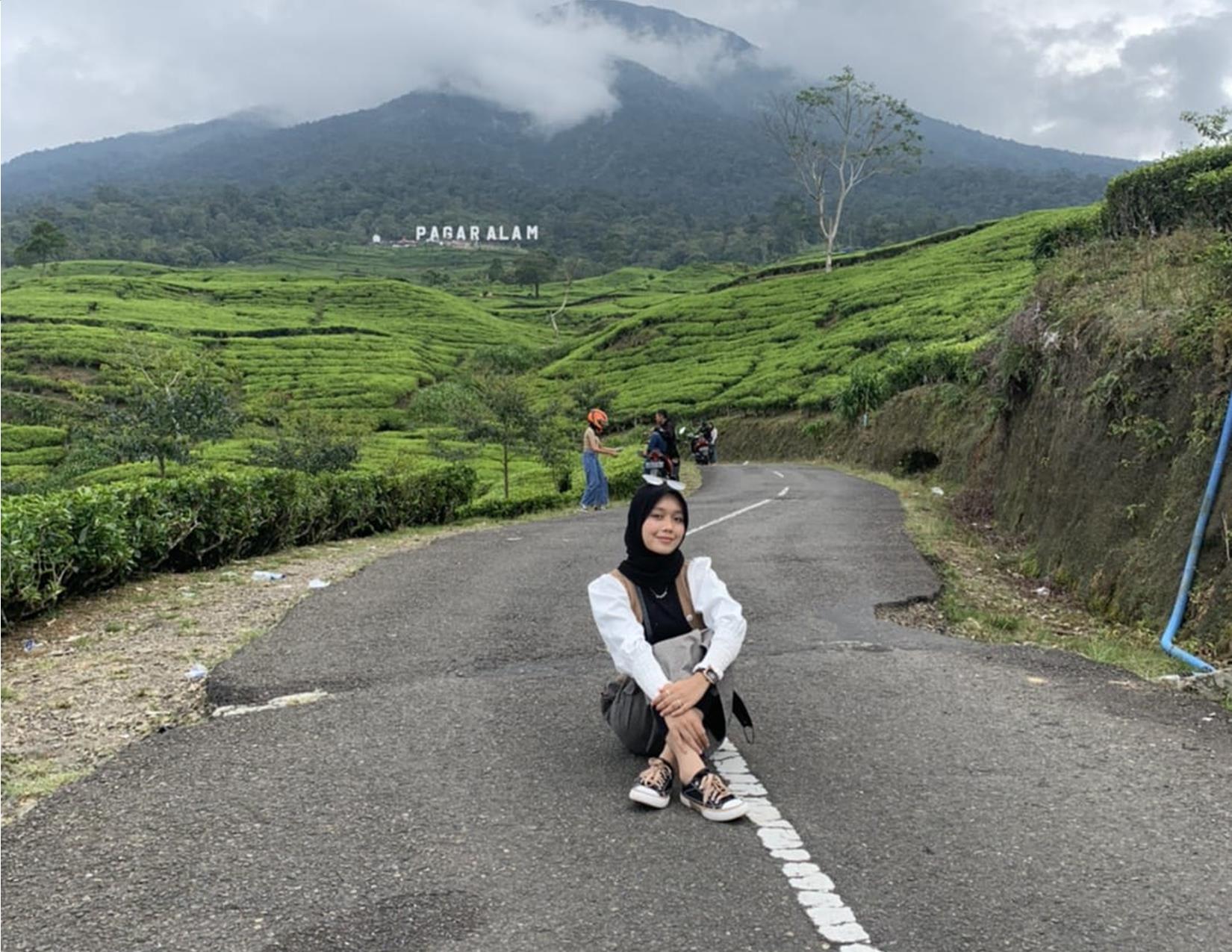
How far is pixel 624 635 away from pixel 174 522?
7.04 meters

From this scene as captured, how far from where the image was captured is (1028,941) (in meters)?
3.04

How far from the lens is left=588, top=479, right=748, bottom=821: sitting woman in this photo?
163 inches

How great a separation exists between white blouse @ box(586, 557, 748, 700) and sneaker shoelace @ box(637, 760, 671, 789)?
Result: 28 cm

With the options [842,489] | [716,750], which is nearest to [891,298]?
[842,489]

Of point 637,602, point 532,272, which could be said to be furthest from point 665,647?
point 532,272

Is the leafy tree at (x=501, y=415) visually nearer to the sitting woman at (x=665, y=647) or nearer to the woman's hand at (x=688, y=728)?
the sitting woman at (x=665, y=647)

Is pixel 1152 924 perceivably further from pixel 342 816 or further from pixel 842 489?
pixel 842 489

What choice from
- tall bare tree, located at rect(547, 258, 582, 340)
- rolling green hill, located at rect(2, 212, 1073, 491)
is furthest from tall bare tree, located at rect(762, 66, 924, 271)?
tall bare tree, located at rect(547, 258, 582, 340)

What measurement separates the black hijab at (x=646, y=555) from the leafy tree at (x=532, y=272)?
127m

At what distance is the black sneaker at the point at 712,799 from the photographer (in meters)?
3.88

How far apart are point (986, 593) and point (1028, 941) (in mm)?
6858

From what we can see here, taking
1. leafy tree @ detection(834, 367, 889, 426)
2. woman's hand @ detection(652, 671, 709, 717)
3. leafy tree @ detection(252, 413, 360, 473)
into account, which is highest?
woman's hand @ detection(652, 671, 709, 717)

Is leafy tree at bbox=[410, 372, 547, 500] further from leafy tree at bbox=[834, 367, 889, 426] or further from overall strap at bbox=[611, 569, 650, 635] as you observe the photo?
overall strap at bbox=[611, 569, 650, 635]

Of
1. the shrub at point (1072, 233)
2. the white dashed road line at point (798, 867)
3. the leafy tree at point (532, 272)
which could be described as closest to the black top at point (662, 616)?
the white dashed road line at point (798, 867)
